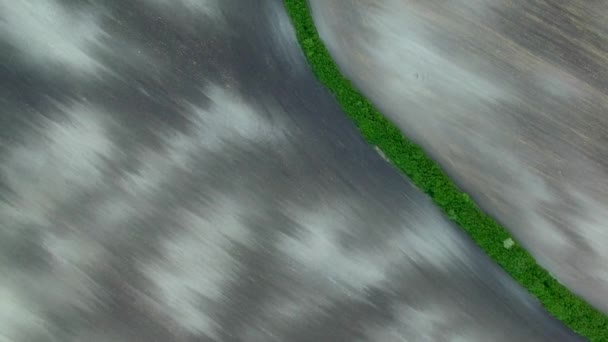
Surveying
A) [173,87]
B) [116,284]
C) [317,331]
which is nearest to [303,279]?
[317,331]

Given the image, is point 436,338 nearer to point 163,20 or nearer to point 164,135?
point 164,135

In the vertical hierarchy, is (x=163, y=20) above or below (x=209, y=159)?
above

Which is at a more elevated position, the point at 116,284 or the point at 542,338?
the point at 542,338

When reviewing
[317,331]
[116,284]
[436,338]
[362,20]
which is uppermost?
[362,20]

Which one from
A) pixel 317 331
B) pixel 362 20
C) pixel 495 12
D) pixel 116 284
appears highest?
pixel 495 12

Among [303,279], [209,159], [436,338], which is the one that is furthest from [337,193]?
[436,338]

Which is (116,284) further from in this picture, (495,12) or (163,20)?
(495,12)

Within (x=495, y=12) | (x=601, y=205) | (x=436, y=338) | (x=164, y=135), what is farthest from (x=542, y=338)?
(x=164, y=135)
